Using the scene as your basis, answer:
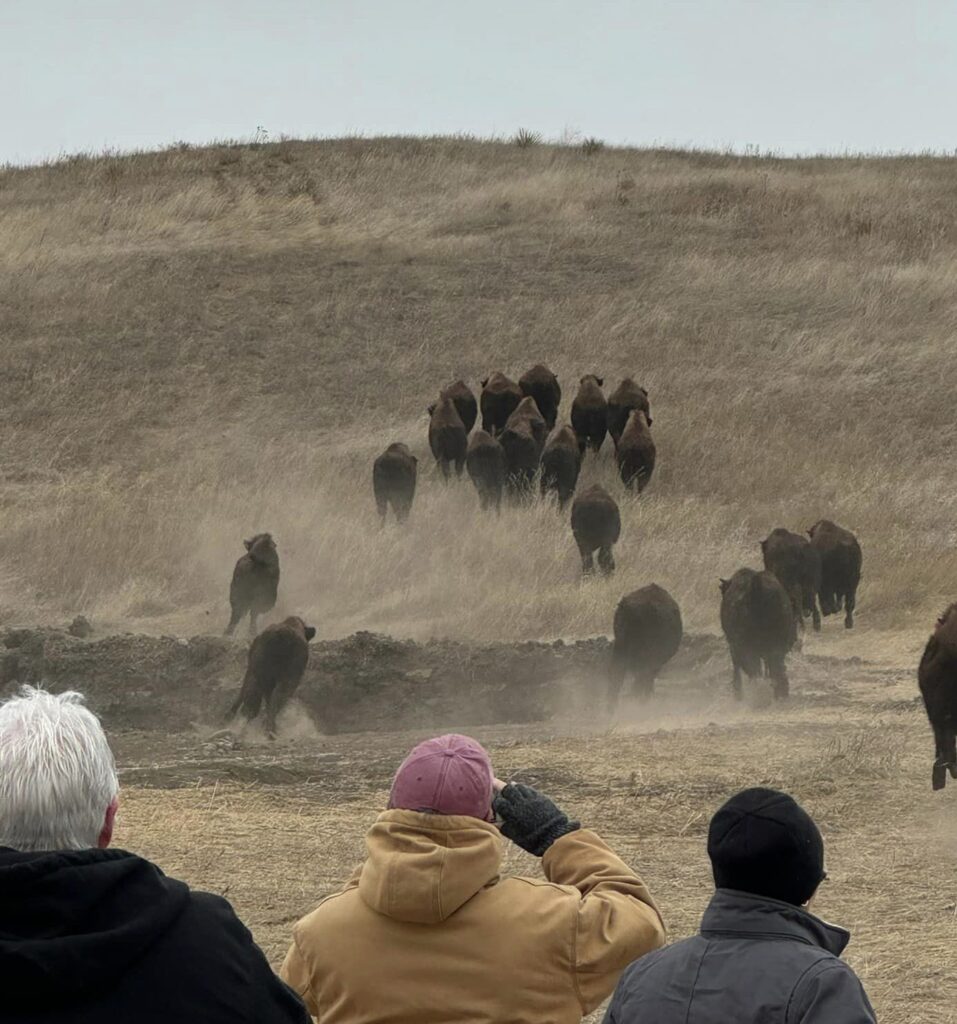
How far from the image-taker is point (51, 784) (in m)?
2.86

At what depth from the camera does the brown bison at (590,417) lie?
25656 millimetres

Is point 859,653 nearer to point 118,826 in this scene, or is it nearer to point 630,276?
point 118,826

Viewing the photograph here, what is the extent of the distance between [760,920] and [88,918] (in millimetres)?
1514

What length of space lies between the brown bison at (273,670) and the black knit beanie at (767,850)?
1016 centimetres

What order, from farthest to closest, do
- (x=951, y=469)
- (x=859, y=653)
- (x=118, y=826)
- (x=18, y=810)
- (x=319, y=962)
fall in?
(x=951, y=469) < (x=859, y=653) < (x=118, y=826) < (x=319, y=962) < (x=18, y=810)

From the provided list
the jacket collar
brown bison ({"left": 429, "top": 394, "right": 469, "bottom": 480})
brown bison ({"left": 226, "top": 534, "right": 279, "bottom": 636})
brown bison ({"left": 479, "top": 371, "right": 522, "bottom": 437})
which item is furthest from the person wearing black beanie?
brown bison ({"left": 479, "top": 371, "right": 522, "bottom": 437})

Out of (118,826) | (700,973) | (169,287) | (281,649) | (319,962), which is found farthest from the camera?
(169,287)

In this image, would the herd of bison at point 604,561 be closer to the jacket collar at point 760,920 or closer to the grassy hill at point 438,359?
the grassy hill at point 438,359

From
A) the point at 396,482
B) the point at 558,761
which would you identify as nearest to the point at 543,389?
the point at 396,482

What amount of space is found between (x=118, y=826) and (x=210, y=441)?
61.7ft

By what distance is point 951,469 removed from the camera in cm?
2419

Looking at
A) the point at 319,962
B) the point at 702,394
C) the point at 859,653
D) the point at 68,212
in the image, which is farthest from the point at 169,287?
the point at 319,962

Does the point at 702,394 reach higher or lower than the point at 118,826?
higher

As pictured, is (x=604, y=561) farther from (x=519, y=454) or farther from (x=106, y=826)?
(x=106, y=826)
